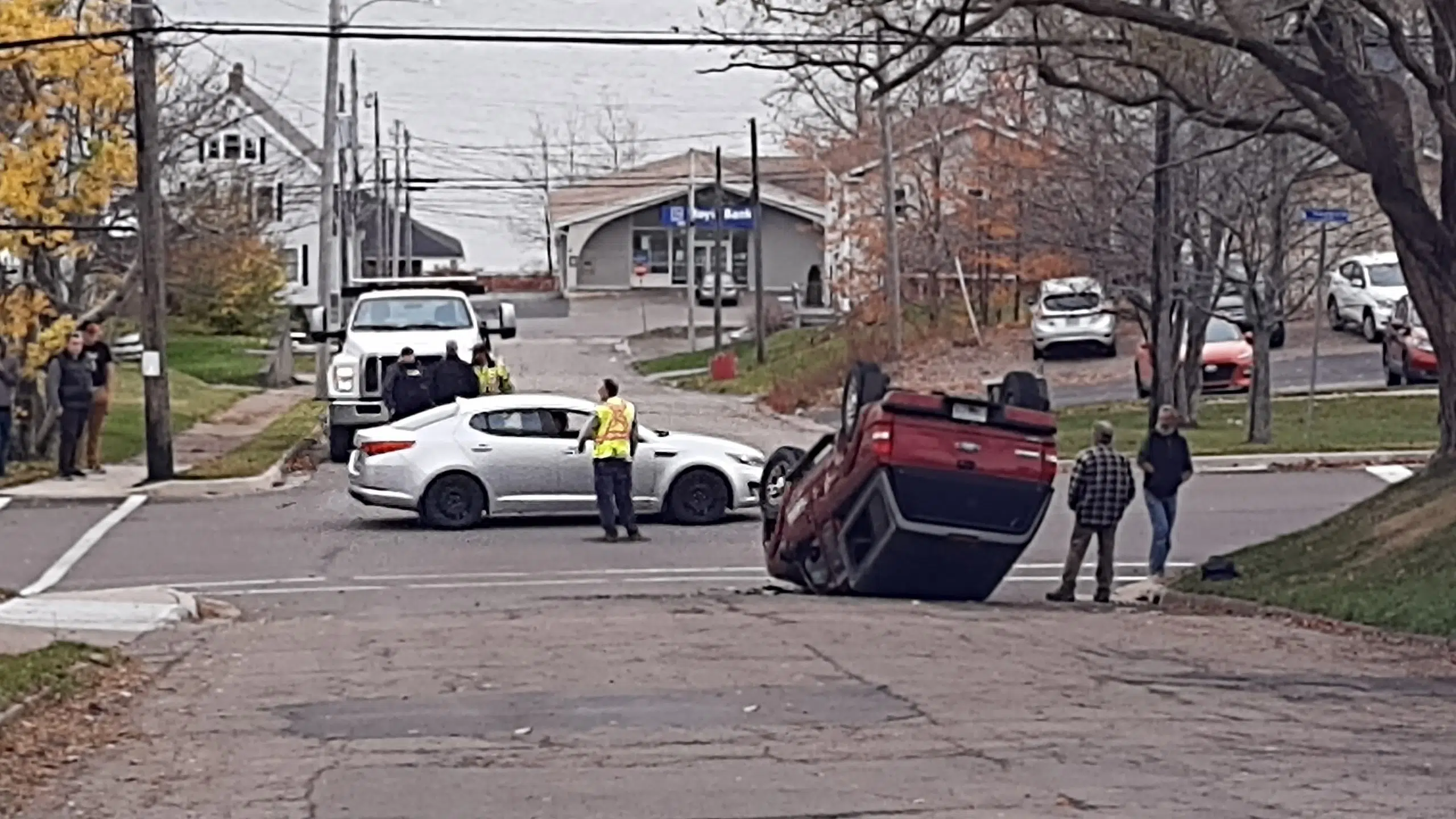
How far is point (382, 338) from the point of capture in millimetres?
33031

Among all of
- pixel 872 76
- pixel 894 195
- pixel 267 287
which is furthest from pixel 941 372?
pixel 872 76

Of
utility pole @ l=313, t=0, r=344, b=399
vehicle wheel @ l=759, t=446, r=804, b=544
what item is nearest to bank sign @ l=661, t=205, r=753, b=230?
utility pole @ l=313, t=0, r=344, b=399

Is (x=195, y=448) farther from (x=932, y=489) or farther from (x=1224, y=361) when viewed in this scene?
(x=932, y=489)

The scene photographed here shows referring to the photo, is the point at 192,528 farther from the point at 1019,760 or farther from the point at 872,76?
the point at 1019,760

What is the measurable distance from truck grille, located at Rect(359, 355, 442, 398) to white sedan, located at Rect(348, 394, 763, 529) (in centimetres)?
751

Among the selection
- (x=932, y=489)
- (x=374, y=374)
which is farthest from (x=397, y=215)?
(x=932, y=489)

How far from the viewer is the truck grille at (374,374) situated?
32.3 meters

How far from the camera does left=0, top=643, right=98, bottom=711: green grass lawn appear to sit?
476 inches

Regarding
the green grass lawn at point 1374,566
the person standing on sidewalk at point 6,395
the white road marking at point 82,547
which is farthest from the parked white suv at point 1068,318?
the green grass lawn at point 1374,566

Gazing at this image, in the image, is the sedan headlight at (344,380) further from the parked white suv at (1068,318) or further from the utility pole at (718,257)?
the utility pole at (718,257)

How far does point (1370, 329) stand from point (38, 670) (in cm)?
3979

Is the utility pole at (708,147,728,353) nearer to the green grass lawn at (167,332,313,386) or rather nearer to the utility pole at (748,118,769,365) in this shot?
the utility pole at (748,118,769,365)

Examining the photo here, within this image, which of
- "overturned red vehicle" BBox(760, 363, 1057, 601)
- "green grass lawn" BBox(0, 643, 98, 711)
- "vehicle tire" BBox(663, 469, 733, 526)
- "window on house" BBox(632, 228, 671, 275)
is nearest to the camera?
"green grass lawn" BBox(0, 643, 98, 711)

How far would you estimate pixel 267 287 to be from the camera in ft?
213
